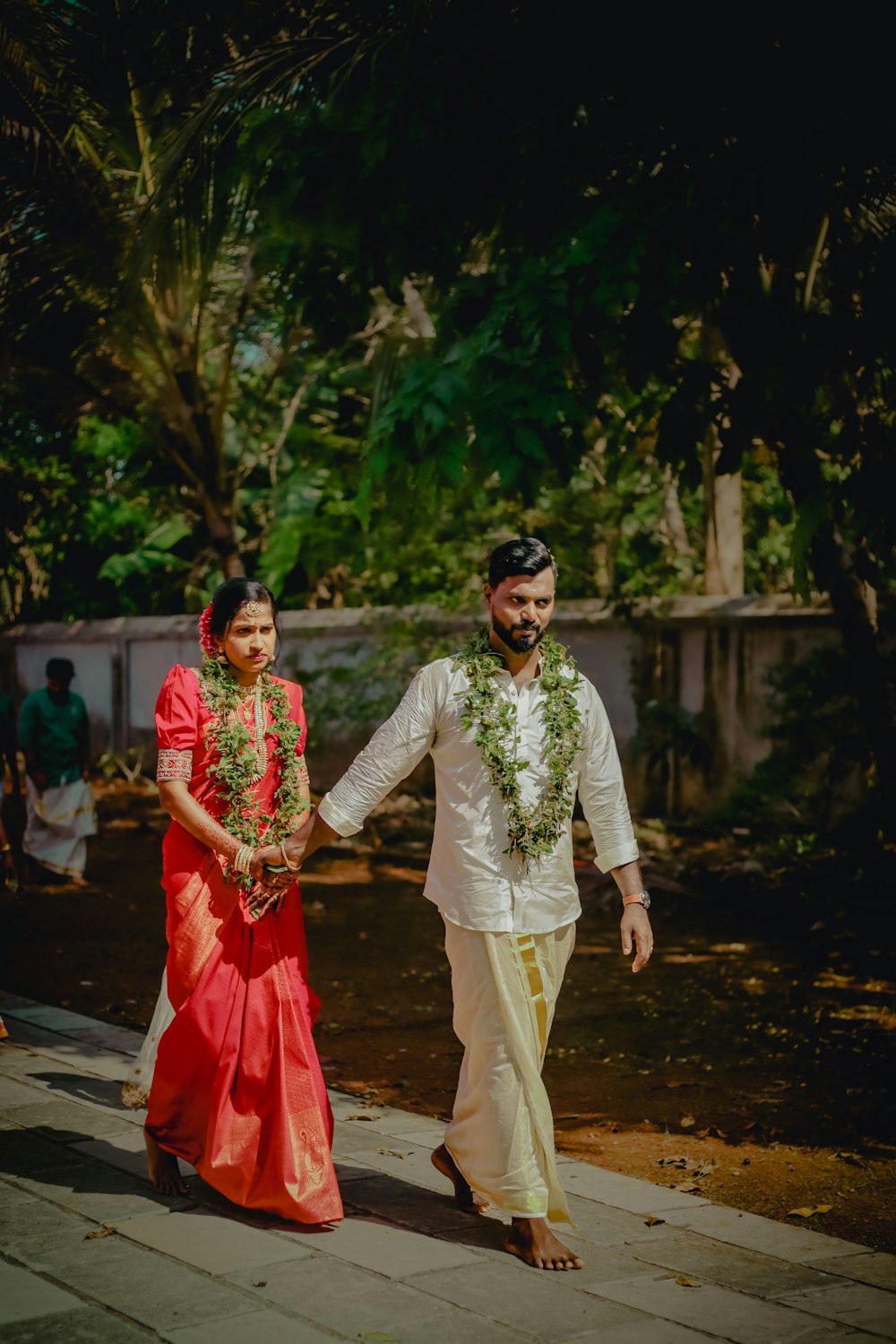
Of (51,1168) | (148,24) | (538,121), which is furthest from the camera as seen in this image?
(148,24)

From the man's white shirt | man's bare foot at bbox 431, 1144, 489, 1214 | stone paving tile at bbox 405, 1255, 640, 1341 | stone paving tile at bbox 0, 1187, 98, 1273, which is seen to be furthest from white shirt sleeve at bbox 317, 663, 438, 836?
stone paving tile at bbox 0, 1187, 98, 1273

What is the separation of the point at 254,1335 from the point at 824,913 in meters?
6.53

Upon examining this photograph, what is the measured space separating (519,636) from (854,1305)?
6.58ft

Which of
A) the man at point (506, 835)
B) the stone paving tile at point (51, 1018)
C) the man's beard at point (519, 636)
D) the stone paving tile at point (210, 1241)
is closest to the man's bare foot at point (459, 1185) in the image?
the man at point (506, 835)

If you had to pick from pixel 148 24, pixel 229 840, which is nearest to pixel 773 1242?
pixel 229 840

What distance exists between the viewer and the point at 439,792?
4.38 metres

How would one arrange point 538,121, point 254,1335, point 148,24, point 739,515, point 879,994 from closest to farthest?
1. point 254,1335
2. point 538,121
3. point 879,994
4. point 148,24
5. point 739,515

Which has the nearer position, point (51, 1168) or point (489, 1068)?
point (489, 1068)

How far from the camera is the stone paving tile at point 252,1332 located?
336 cm

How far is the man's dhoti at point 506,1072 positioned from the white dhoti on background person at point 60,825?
7.72 metres

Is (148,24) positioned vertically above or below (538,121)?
above

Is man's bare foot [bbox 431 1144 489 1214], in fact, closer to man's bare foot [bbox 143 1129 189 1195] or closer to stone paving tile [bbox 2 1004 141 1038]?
man's bare foot [bbox 143 1129 189 1195]

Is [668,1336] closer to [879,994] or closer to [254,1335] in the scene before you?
[254,1335]

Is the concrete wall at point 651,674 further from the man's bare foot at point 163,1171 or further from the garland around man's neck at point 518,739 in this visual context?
the man's bare foot at point 163,1171
